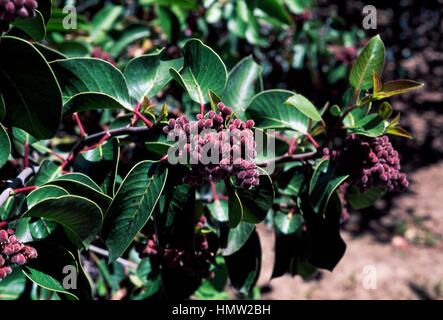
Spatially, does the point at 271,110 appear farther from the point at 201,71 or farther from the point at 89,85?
the point at 89,85

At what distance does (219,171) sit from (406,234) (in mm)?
4083

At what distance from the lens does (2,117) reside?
110 centimetres

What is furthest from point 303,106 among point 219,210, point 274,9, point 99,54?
point 99,54

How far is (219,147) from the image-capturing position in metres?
1.12

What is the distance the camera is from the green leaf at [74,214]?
3.62ft

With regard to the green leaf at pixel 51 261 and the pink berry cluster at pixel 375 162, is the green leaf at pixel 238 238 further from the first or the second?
the green leaf at pixel 51 261

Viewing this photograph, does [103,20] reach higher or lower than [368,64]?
lower

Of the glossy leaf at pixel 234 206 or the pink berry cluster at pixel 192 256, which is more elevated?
the glossy leaf at pixel 234 206

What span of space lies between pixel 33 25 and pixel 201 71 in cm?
41

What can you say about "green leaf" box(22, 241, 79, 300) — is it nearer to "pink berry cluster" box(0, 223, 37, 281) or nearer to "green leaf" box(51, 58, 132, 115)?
"pink berry cluster" box(0, 223, 37, 281)

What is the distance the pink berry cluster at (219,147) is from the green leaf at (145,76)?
1.02 feet

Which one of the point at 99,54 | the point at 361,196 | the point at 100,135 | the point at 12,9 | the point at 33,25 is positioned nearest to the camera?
the point at 12,9

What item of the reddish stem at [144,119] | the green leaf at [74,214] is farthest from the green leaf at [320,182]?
the green leaf at [74,214]

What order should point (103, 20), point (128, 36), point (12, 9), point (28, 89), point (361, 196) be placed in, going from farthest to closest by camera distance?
1. point (103, 20)
2. point (128, 36)
3. point (361, 196)
4. point (28, 89)
5. point (12, 9)
